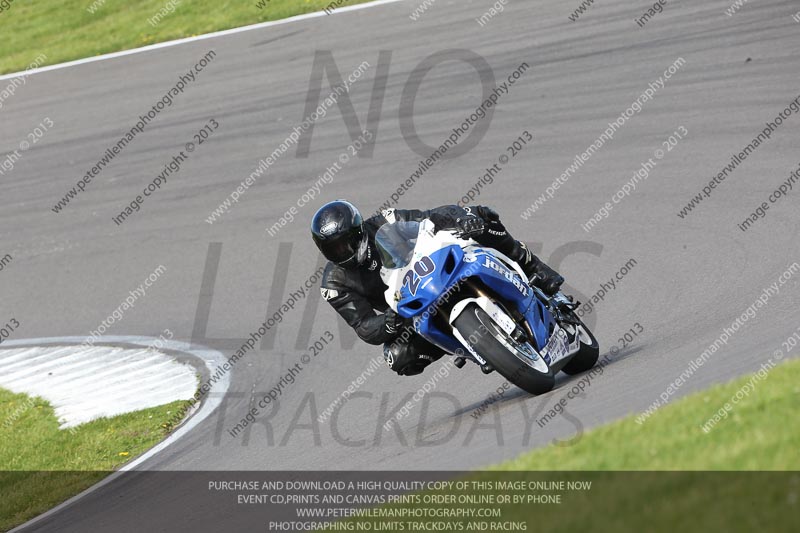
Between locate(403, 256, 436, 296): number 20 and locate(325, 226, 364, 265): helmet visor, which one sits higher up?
locate(325, 226, 364, 265): helmet visor

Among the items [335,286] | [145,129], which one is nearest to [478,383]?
[335,286]

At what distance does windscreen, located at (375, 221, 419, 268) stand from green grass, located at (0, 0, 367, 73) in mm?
14119

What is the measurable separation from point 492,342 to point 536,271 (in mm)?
1225

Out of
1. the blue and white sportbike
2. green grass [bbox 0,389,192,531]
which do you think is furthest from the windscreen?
green grass [bbox 0,389,192,531]

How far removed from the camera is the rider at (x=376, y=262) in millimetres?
8062

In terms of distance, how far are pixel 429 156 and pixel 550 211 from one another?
2.80 metres

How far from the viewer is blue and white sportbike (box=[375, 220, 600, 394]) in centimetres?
778

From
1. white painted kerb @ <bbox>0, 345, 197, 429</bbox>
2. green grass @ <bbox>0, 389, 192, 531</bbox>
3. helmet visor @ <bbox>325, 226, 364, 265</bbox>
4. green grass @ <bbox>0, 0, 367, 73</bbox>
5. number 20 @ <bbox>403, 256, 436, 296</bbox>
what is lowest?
green grass @ <bbox>0, 0, 367, 73</bbox>

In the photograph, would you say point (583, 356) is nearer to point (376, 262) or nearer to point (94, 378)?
point (376, 262)

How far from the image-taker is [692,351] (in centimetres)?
853

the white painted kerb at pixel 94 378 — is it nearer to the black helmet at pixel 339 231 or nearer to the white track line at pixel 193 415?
the white track line at pixel 193 415

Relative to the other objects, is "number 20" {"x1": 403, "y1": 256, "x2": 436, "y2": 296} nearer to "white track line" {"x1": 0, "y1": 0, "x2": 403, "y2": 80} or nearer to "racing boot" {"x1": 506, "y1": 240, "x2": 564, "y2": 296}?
"racing boot" {"x1": 506, "y1": 240, "x2": 564, "y2": 296}

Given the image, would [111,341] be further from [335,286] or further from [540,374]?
[540,374]
